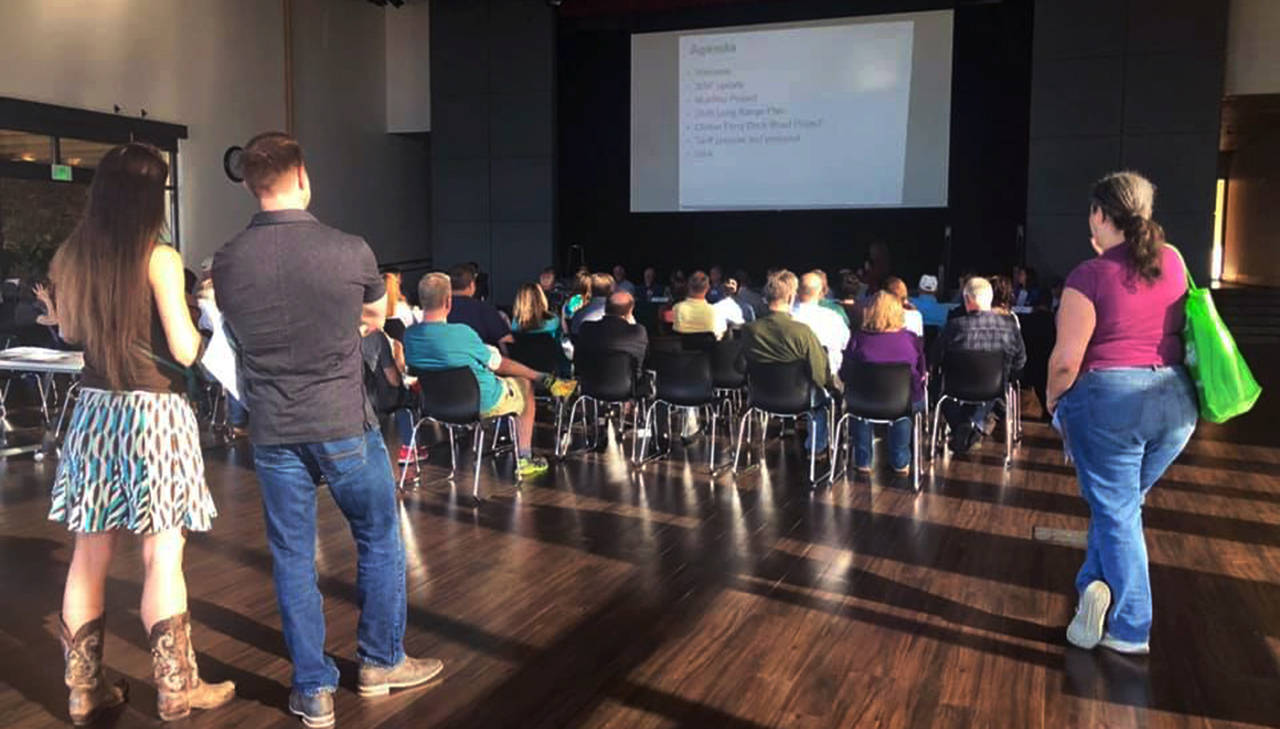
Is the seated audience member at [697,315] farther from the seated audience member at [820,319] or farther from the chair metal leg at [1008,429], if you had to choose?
the chair metal leg at [1008,429]

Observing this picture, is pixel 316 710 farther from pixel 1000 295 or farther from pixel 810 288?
pixel 1000 295

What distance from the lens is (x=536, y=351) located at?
6465 millimetres

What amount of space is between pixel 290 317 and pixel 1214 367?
2664mm

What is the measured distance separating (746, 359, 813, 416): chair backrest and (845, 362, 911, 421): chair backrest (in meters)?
0.28

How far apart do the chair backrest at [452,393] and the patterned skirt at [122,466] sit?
2595 millimetres

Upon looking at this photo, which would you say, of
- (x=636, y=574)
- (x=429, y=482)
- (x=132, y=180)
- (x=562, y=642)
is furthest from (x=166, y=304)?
(x=429, y=482)

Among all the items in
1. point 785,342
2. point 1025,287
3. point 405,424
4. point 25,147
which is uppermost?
point 25,147

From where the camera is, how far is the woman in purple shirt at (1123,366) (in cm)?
297

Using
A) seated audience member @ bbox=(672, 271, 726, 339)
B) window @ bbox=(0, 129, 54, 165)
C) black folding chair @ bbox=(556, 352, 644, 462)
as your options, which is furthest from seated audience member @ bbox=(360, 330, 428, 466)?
window @ bbox=(0, 129, 54, 165)

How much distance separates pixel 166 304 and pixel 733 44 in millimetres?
11079

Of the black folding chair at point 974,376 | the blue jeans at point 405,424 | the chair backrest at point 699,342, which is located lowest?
the blue jeans at point 405,424

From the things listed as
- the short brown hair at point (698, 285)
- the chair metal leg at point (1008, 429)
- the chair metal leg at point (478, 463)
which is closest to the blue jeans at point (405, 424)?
the chair metal leg at point (478, 463)

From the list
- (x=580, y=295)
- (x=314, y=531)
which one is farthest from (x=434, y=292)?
(x=580, y=295)

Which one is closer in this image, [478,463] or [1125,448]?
[1125,448]
